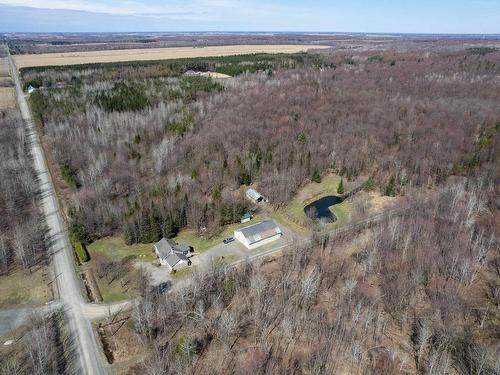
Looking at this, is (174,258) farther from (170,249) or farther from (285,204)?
(285,204)

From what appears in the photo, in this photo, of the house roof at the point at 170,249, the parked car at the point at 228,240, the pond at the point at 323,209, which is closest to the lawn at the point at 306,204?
the pond at the point at 323,209

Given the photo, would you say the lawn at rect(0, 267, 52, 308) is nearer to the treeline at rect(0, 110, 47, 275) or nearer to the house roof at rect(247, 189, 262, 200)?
the treeline at rect(0, 110, 47, 275)

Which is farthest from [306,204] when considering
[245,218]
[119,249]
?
[119,249]

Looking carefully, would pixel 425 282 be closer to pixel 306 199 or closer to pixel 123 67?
pixel 306 199

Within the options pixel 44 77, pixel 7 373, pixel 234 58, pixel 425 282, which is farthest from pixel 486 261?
pixel 234 58

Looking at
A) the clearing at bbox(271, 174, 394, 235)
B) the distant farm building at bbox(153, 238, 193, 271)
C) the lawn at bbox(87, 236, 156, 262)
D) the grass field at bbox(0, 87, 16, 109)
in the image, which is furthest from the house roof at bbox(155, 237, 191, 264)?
Answer: the grass field at bbox(0, 87, 16, 109)

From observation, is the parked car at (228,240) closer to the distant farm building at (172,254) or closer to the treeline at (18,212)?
the distant farm building at (172,254)
